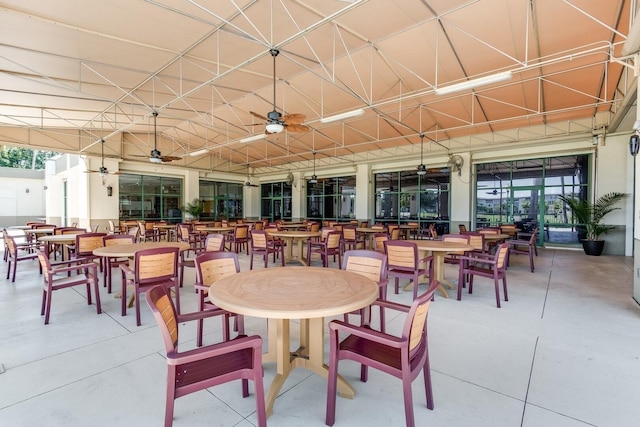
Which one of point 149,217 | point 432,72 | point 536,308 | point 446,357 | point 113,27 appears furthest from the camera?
point 149,217

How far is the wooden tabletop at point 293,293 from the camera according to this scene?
5.34 feet

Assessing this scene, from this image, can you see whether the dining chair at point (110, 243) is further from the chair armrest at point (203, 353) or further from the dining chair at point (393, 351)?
the dining chair at point (393, 351)

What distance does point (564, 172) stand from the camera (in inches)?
395

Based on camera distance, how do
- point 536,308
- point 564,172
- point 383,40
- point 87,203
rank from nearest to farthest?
1. point 536,308
2. point 383,40
3. point 564,172
4. point 87,203

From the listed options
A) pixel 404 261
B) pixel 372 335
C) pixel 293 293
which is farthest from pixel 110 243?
pixel 372 335

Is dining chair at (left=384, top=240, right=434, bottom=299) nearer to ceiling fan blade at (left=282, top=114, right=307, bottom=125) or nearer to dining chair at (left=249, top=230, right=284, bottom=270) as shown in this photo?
dining chair at (left=249, top=230, right=284, bottom=270)

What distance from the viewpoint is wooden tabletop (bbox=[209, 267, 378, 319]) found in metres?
1.63

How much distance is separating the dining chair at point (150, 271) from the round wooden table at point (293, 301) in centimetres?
154

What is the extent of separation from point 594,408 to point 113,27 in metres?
7.88

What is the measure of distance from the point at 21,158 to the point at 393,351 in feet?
124

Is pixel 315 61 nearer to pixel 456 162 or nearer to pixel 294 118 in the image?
pixel 294 118

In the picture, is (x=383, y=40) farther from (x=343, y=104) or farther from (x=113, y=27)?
(x=113, y=27)

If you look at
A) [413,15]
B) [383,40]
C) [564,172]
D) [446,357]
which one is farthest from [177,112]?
[564,172]

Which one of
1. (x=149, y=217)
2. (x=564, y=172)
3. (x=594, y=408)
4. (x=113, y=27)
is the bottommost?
(x=594, y=408)
